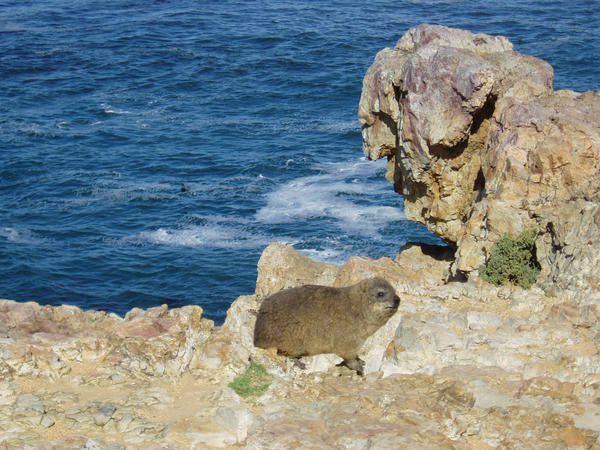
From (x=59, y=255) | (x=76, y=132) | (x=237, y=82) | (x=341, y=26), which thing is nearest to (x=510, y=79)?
(x=59, y=255)

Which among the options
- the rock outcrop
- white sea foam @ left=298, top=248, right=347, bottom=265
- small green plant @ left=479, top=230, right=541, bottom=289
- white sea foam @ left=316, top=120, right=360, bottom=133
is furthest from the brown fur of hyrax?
white sea foam @ left=316, top=120, right=360, bottom=133

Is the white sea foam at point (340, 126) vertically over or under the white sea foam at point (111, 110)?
under

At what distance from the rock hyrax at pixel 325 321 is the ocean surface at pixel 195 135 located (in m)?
28.3

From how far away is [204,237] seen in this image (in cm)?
5309

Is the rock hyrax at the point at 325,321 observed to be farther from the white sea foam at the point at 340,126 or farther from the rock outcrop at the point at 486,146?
the white sea foam at the point at 340,126

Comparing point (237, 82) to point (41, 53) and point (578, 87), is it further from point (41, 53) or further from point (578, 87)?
point (578, 87)

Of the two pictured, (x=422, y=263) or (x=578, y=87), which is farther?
(x=578, y=87)

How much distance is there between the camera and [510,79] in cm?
2438

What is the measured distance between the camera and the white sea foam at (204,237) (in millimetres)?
51844

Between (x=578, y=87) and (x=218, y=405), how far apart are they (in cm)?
5704

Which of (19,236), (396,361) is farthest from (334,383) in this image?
(19,236)

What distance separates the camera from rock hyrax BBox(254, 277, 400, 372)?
1576cm

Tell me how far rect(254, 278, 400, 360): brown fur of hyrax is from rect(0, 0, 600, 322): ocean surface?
28.3 meters

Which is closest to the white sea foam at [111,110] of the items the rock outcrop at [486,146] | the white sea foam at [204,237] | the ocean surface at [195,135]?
the ocean surface at [195,135]
